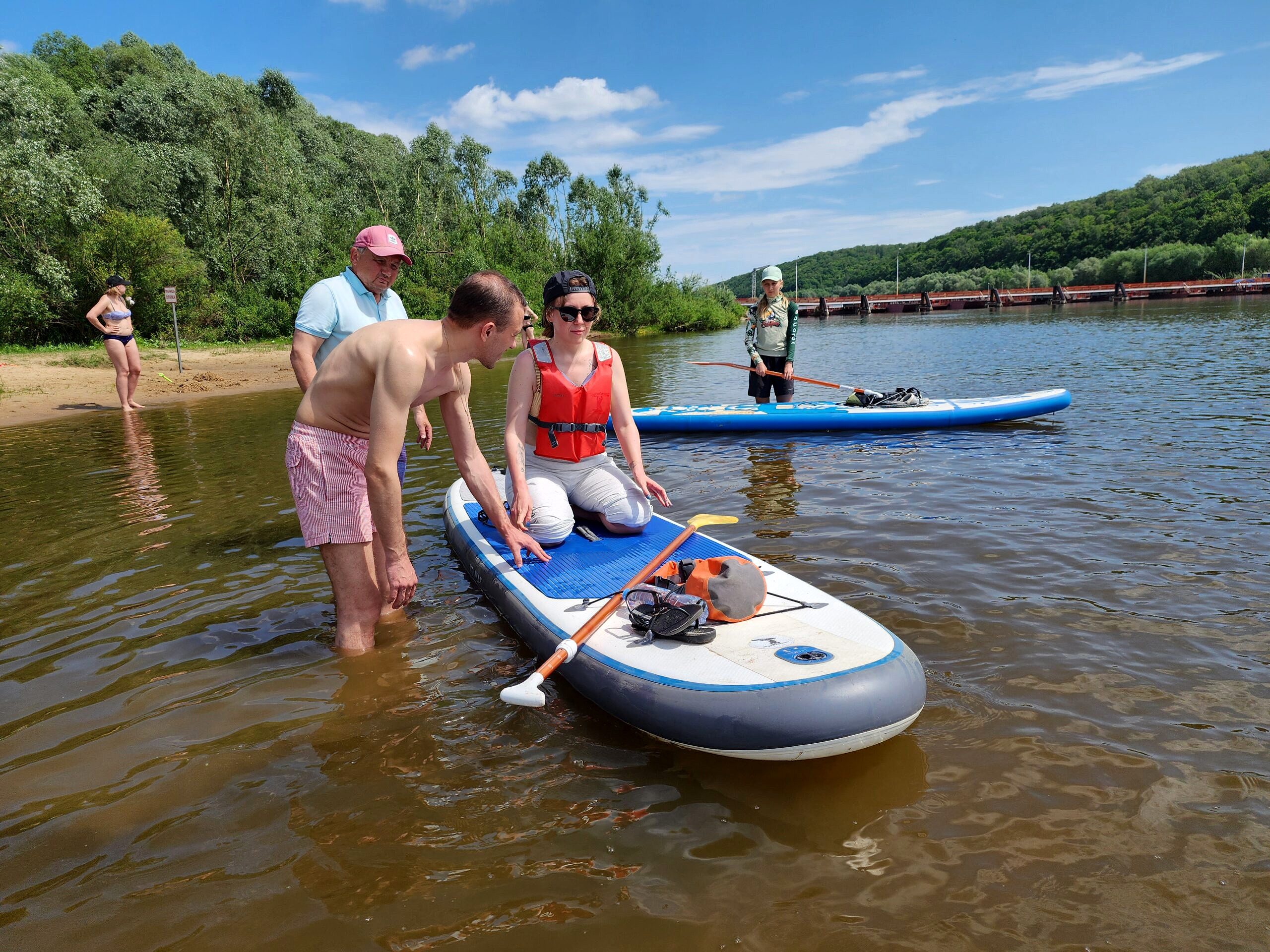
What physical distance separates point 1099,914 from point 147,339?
2849 cm

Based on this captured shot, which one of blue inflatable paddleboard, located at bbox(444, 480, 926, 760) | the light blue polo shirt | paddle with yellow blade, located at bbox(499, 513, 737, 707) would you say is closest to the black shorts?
paddle with yellow blade, located at bbox(499, 513, 737, 707)

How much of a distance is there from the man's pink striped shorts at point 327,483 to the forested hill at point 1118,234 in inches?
2719

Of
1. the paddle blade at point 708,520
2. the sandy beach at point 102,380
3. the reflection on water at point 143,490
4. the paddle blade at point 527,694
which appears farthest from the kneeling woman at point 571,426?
the sandy beach at point 102,380

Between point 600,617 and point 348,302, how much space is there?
2.54 meters

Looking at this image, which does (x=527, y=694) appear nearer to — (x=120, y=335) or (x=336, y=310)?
(x=336, y=310)

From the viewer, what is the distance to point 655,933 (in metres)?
2.12

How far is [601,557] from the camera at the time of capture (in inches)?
168

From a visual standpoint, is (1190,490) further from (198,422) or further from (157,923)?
(198,422)

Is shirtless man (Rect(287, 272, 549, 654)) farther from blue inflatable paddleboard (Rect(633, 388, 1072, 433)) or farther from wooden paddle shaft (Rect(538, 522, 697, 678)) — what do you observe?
blue inflatable paddleboard (Rect(633, 388, 1072, 433))

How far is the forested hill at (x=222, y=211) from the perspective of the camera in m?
21.1

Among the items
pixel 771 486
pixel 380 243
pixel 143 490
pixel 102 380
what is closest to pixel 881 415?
pixel 771 486

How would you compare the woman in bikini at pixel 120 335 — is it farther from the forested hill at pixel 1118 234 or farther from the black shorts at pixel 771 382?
the forested hill at pixel 1118 234

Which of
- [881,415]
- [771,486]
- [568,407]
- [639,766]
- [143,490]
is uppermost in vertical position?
[568,407]

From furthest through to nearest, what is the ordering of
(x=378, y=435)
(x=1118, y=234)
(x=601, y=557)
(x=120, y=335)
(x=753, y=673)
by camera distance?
(x=1118, y=234), (x=120, y=335), (x=601, y=557), (x=378, y=435), (x=753, y=673)
